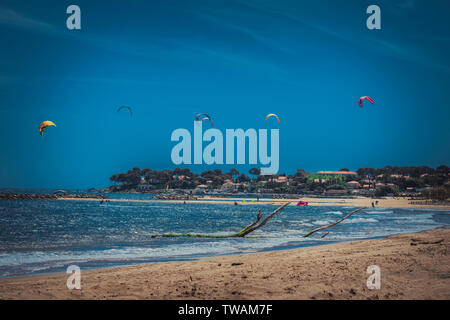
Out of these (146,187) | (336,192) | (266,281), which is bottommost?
(146,187)

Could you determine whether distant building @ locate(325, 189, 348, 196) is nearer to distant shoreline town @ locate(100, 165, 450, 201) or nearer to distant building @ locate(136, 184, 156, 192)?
distant shoreline town @ locate(100, 165, 450, 201)

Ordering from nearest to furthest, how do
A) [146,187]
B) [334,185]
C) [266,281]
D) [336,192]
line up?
[266,281] → [336,192] → [334,185] → [146,187]

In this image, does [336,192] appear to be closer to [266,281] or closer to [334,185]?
[334,185]

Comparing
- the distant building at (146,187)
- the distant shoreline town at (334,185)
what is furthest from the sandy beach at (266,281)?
the distant building at (146,187)

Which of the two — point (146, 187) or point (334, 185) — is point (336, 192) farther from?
point (146, 187)

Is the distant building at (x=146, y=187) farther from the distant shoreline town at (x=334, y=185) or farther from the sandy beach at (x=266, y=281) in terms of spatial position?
the sandy beach at (x=266, y=281)

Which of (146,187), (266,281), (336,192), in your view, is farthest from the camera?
(146,187)

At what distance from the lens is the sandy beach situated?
5.97 metres

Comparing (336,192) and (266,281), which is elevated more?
(266,281)

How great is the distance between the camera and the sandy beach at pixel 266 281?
597cm

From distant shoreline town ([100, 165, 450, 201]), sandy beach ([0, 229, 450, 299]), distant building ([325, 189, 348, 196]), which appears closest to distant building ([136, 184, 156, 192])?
distant shoreline town ([100, 165, 450, 201])

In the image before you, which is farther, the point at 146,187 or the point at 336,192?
the point at 146,187

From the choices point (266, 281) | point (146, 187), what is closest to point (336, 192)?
point (146, 187)

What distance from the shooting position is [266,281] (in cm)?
679
